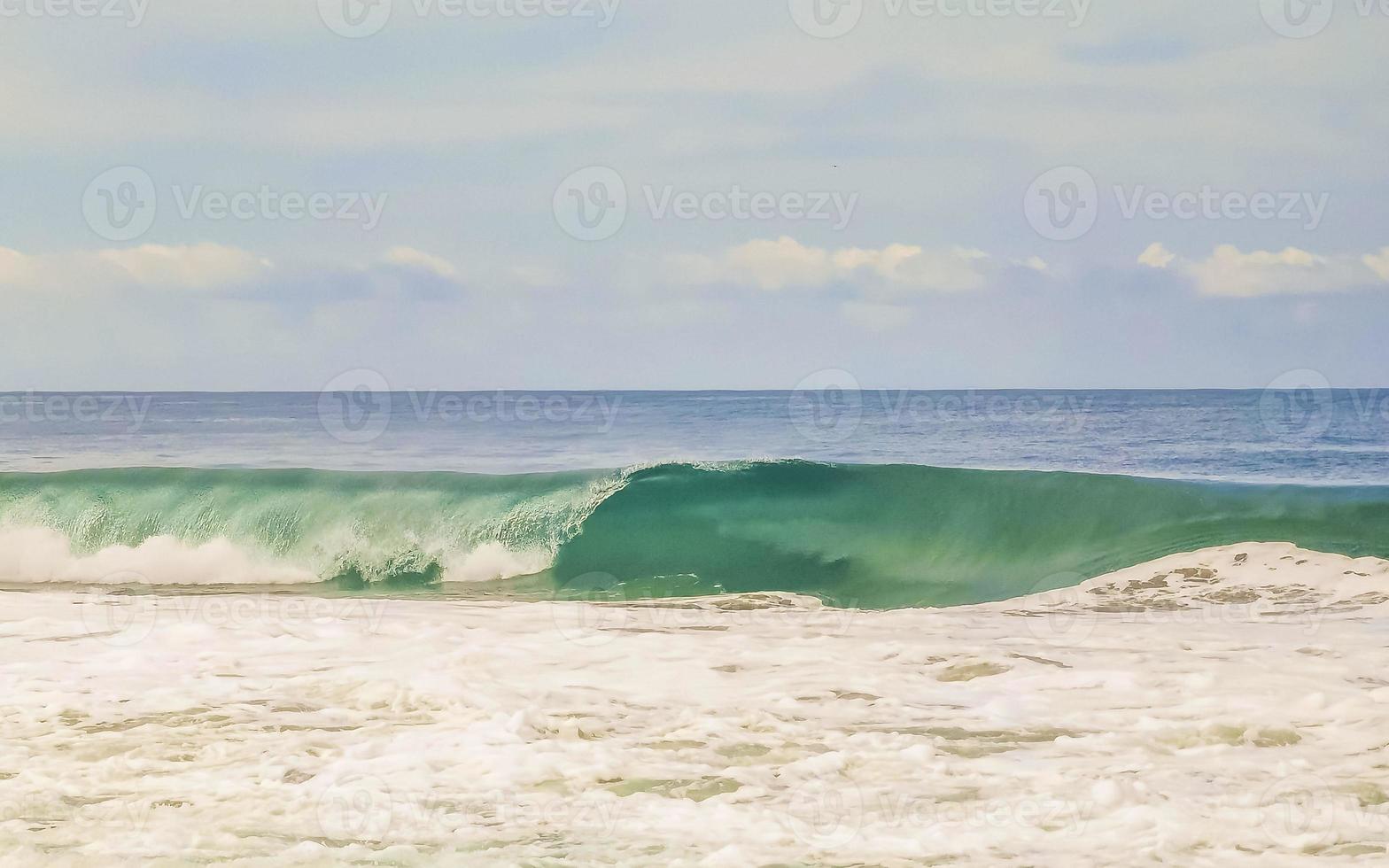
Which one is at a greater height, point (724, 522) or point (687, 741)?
point (724, 522)

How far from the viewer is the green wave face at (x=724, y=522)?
12.5 metres

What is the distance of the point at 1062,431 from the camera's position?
97.1 ft

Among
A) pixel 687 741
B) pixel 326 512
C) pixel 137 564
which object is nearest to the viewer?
pixel 687 741

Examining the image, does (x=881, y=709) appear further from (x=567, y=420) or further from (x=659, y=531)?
(x=567, y=420)

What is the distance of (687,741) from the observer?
5.08m

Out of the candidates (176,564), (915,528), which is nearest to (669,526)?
(915,528)

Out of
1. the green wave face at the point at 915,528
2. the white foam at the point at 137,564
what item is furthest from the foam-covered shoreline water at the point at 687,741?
the white foam at the point at 137,564

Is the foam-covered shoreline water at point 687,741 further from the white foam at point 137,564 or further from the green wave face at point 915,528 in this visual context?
the white foam at point 137,564

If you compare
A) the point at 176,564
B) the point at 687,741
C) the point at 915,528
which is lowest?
the point at 176,564

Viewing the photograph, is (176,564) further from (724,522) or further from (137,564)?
(724,522)

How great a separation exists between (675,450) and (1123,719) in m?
21.4

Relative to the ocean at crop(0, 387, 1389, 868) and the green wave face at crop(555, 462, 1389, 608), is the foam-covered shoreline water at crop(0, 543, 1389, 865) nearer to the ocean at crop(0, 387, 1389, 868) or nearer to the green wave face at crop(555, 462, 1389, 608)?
the ocean at crop(0, 387, 1389, 868)

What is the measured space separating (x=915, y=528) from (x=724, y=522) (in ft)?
8.17

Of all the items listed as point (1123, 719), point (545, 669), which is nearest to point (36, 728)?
point (545, 669)
